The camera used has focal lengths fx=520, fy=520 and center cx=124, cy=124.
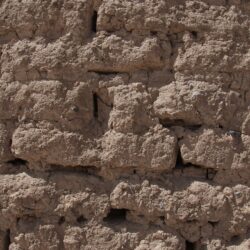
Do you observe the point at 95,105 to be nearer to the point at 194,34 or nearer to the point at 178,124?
the point at 178,124

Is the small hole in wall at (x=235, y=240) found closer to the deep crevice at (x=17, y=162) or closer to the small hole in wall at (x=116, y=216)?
the small hole in wall at (x=116, y=216)

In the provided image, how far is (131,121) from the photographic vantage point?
1.77 meters

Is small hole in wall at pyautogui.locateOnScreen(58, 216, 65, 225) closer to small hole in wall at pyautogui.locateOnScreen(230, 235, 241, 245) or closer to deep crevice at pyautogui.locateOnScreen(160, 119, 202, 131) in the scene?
deep crevice at pyautogui.locateOnScreen(160, 119, 202, 131)

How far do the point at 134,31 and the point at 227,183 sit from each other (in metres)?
0.61

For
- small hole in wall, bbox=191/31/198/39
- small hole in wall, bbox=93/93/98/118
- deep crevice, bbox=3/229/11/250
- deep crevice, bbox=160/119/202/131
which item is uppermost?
small hole in wall, bbox=191/31/198/39

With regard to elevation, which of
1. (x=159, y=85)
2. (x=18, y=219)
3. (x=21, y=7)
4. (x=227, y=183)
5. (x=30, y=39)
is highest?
(x=21, y=7)

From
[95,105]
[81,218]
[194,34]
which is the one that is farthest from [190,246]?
[194,34]

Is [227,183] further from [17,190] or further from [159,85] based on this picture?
[17,190]

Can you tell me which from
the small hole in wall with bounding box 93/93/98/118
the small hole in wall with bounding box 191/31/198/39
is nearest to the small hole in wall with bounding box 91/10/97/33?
the small hole in wall with bounding box 93/93/98/118

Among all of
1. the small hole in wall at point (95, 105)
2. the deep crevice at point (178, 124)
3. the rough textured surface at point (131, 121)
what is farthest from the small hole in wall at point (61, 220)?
the deep crevice at point (178, 124)

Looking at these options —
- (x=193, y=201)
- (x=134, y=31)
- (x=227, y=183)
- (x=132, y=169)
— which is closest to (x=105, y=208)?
(x=132, y=169)

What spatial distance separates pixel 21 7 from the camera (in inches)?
71.0

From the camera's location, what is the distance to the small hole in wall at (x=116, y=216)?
1814mm

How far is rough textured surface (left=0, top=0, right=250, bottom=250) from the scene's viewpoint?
5.82ft
